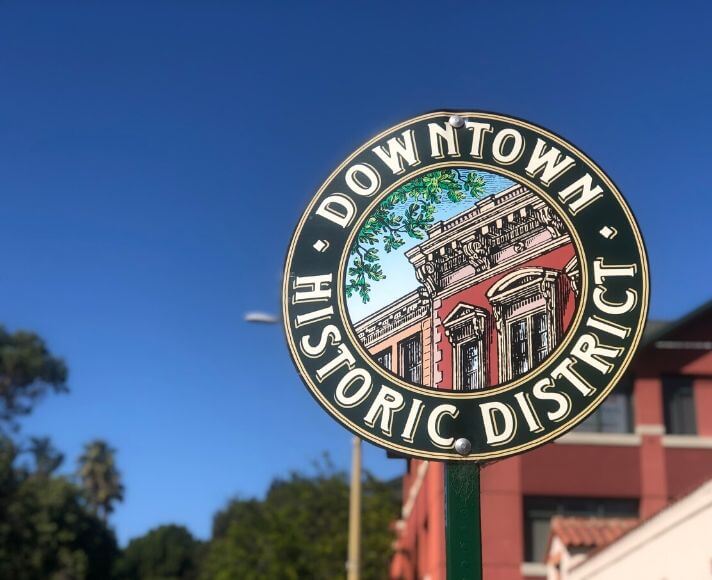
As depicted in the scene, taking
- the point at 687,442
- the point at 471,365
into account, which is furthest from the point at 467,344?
the point at 687,442

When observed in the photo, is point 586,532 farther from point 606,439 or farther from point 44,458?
point 44,458

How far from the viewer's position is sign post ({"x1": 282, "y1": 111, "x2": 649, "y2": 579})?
2982 mm

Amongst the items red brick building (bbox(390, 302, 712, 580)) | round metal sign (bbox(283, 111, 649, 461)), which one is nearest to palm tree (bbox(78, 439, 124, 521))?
red brick building (bbox(390, 302, 712, 580))

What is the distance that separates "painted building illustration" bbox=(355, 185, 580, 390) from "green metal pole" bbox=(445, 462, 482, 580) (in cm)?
24

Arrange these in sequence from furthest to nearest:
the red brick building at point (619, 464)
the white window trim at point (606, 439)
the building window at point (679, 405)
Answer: the building window at point (679, 405), the white window trim at point (606, 439), the red brick building at point (619, 464)

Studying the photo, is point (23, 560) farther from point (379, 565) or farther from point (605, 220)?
point (605, 220)

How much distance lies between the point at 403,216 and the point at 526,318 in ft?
1.54

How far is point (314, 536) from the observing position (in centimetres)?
3747

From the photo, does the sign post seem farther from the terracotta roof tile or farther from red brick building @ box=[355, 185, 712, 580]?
the terracotta roof tile

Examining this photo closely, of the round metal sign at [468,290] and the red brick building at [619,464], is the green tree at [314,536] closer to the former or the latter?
the red brick building at [619,464]

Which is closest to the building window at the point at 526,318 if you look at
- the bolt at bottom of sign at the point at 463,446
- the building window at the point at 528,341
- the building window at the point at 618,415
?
the building window at the point at 528,341

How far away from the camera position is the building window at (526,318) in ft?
9.93

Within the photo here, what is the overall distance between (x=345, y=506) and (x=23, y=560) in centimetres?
2187

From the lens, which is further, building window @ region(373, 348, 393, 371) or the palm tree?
the palm tree
